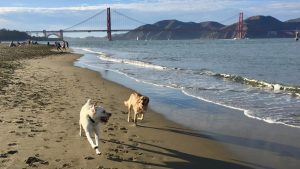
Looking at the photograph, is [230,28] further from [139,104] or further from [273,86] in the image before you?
[139,104]

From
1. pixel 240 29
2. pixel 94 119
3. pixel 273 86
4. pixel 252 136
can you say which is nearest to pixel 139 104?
Answer: pixel 94 119

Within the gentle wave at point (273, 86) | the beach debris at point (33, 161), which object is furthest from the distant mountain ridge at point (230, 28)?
the beach debris at point (33, 161)

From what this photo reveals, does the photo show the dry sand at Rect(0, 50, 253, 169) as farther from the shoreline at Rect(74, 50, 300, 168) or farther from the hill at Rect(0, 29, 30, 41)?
the hill at Rect(0, 29, 30, 41)

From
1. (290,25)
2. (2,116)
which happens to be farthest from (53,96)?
(290,25)

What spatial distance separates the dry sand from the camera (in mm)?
6133

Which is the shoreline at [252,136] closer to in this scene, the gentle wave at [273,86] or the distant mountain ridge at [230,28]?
the gentle wave at [273,86]

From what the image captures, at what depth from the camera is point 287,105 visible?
444 inches

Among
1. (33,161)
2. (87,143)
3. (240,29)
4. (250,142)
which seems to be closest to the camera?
(33,161)

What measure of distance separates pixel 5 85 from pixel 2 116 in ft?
16.1

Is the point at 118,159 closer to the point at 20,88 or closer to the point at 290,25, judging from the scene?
the point at 20,88

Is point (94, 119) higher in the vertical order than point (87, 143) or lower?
higher

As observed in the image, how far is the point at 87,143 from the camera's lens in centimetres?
707

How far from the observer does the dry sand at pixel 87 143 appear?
20.1 ft

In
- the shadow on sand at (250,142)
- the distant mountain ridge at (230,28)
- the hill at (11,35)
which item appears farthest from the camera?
the hill at (11,35)
